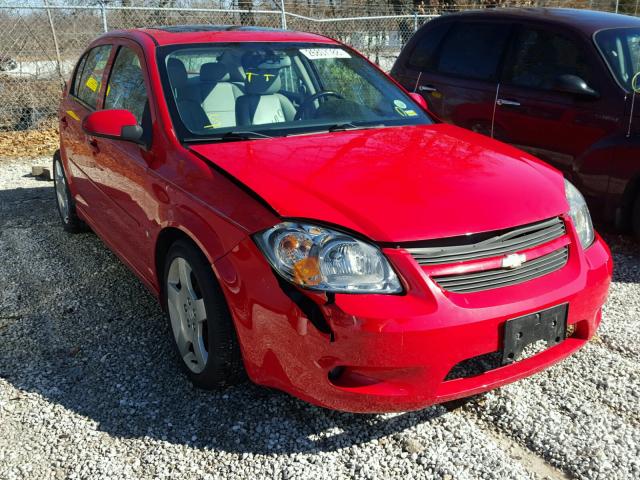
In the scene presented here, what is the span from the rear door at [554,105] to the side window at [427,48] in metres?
0.87

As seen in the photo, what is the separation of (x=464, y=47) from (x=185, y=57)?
10.5 feet

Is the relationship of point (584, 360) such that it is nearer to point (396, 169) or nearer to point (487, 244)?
point (487, 244)

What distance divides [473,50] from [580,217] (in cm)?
331

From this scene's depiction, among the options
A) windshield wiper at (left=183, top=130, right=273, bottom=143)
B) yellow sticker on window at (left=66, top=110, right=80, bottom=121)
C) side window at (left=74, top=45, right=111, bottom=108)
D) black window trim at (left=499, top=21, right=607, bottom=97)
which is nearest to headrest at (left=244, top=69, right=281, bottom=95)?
windshield wiper at (left=183, top=130, right=273, bottom=143)

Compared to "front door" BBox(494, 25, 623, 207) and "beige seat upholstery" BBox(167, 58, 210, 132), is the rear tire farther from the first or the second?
"front door" BBox(494, 25, 623, 207)

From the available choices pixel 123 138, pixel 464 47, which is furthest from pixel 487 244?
pixel 464 47

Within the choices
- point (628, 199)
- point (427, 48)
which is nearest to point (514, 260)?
point (628, 199)

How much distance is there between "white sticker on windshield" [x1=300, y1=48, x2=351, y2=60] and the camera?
4.07 metres

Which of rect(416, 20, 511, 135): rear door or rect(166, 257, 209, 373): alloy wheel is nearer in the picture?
rect(166, 257, 209, 373): alloy wheel

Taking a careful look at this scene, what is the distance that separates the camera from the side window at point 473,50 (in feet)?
18.8

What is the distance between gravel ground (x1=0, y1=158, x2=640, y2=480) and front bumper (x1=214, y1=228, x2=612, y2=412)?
0.32 metres

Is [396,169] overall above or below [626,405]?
above

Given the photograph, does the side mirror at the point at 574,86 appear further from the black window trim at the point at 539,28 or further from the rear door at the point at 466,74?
the rear door at the point at 466,74

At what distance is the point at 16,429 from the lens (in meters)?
2.88
